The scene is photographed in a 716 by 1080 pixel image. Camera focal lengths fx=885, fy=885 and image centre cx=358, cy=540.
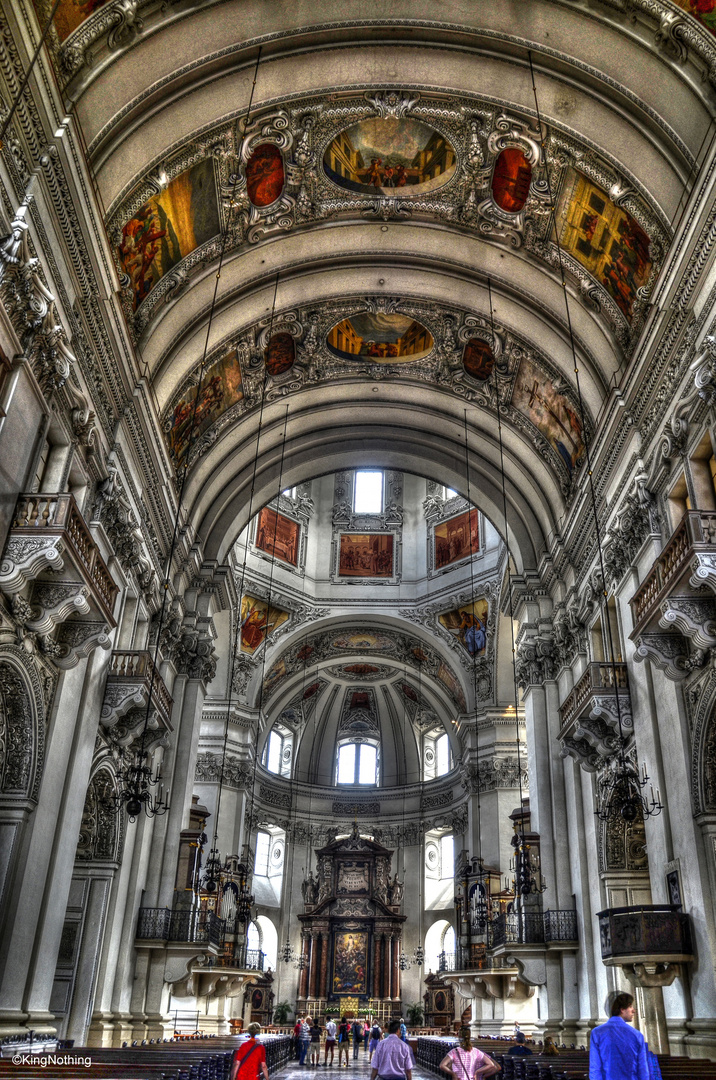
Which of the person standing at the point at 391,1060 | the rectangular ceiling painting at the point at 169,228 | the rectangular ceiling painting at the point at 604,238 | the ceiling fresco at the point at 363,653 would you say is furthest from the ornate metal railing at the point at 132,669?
the ceiling fresco at the point at 363,653

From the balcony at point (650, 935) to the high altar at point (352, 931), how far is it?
22.1 m

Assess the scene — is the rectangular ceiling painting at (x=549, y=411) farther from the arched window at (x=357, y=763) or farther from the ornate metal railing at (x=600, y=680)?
the arched window at (x=357, y=763)

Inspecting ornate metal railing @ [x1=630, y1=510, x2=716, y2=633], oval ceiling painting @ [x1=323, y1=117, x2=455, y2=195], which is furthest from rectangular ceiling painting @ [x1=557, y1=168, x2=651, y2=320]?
ornate metal railing @ [x1=630, y1=510, x2=716, y2=633]

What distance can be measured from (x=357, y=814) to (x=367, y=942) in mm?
5029

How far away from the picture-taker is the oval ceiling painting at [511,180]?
14589 millimetres

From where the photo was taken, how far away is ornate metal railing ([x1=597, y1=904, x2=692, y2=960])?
34.0 ft

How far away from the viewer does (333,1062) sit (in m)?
20.8

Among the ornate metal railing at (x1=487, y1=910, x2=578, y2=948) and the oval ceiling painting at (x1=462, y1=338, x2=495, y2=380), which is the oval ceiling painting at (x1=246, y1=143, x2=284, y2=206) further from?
the ornate metal railing at (x1=487, y1=910, x2=578, y2=948)

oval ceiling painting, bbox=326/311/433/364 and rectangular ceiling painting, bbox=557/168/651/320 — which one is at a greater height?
oval ceiling painting, bbox=326/311/433/364

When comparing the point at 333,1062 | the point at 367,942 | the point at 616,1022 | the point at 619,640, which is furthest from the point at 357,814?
the point at 616,1022

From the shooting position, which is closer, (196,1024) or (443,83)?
(443,83)

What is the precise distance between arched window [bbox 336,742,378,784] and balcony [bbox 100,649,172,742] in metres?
23.0

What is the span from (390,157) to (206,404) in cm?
614

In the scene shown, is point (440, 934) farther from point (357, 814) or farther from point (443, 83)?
point (443, 83)
